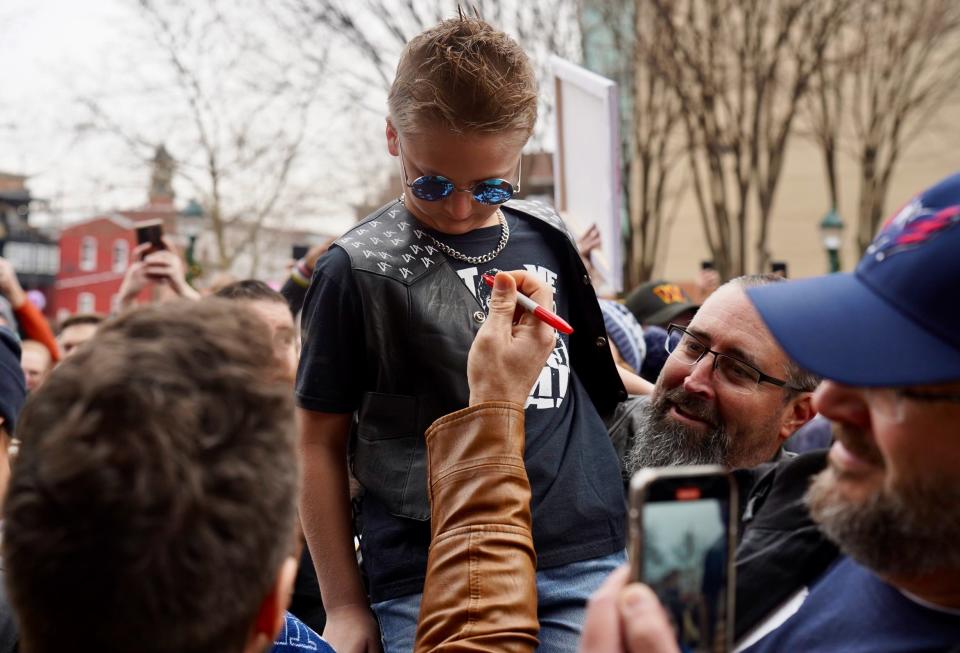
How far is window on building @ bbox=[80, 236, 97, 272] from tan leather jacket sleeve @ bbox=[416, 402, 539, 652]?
67.8 meters

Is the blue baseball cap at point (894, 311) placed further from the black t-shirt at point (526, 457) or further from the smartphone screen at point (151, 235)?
the smartphone screen at point (151, 235)

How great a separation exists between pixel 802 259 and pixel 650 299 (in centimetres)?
2526

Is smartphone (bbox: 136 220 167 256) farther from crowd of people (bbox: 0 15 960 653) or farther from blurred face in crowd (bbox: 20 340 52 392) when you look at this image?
crowd of people (bbox: 0 15 960 653)

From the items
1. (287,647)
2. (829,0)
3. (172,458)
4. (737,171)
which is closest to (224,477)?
(172,458)

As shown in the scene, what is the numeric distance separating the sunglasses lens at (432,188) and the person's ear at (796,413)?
1.41 metres

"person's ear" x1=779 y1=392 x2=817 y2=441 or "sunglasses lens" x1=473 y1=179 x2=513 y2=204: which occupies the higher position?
"sunglasses lens" x1=473 y1=179 x2=513 y2=204

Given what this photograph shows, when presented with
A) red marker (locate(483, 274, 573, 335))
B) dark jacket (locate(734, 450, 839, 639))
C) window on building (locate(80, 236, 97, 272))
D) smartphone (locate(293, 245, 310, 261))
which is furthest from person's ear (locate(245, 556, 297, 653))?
window on building (locate(80, 236, 97, 272))

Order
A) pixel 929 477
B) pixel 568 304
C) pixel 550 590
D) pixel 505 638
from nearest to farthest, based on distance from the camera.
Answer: pixel 929 477, pixel 505 638, pixel 550 590, pixel 568 304

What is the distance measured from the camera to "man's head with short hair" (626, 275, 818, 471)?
3.22 meters

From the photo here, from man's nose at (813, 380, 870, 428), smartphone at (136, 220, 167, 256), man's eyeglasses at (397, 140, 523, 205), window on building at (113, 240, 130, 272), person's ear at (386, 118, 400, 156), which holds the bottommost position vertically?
man's nose at (813, 380, 870, 428)

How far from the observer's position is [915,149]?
28.1m

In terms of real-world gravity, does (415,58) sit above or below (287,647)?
above

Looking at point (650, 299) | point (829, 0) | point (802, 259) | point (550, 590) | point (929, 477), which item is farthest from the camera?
point (802, 259)

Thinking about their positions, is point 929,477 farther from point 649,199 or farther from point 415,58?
point 649,199
